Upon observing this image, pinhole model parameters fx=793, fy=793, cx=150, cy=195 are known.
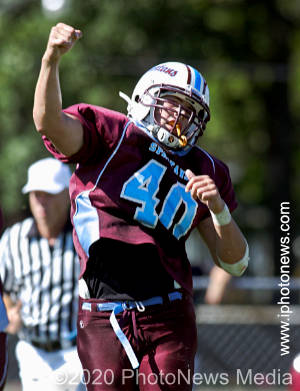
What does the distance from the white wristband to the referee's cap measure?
2.10 metres

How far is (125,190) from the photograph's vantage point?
3.45 meters

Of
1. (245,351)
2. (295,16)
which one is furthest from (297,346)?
(295,16)

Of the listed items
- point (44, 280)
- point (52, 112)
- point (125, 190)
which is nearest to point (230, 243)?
point (125, 190)

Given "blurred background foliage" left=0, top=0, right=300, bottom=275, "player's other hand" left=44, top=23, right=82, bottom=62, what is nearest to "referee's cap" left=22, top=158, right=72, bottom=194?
"player's other hand" left=44, top=23, right=82, bottom=62

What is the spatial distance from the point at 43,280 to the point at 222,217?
86.6 inches

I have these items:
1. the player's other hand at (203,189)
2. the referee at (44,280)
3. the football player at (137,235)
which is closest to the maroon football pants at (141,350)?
the football player at (137,235)

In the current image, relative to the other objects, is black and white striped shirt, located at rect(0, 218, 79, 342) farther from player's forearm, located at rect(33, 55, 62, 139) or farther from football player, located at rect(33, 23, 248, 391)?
player's forearm, located at rect(33, 55, 62, 139)

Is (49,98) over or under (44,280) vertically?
over

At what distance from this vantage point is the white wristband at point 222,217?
3485 millimetres

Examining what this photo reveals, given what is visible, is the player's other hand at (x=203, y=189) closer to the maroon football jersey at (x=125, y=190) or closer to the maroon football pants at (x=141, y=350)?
the maroon football jersey at (x=125, y=190)

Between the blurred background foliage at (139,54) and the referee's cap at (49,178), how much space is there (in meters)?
6.65

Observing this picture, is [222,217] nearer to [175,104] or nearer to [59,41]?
[175,104]

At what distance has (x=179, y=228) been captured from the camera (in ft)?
11.8

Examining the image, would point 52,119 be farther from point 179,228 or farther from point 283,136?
point 283,136
